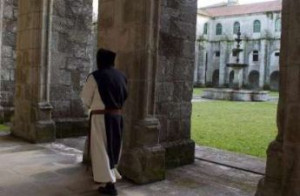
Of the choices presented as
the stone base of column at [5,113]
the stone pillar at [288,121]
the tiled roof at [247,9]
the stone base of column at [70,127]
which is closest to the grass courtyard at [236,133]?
the stone base of column at [70,127]

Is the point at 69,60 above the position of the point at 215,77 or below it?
below

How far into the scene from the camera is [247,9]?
44219 millimetres

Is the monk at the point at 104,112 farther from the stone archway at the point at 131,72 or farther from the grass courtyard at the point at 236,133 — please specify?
the grass courtyard at the point at 236,133

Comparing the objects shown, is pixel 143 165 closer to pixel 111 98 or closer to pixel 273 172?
pixel 111 98

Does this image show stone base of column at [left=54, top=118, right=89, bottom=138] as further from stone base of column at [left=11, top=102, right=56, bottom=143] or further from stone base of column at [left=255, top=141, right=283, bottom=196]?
stone base of column at [left=255, top=141, right=283, bottom=196]

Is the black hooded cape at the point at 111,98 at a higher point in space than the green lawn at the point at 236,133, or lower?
higher

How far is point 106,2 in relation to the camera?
4746 millimetres

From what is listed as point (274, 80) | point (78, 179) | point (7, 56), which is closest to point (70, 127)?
point (7, 56)

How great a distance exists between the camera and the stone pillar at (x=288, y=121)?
2988 mm

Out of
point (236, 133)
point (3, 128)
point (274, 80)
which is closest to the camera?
point (3, 128)

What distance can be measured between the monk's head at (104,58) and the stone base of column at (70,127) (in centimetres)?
357

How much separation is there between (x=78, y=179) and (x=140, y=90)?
121 cm

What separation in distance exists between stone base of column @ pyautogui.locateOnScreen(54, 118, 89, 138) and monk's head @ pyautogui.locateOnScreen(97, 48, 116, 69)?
357 cm

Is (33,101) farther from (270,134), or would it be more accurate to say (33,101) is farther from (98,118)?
(270,134)
